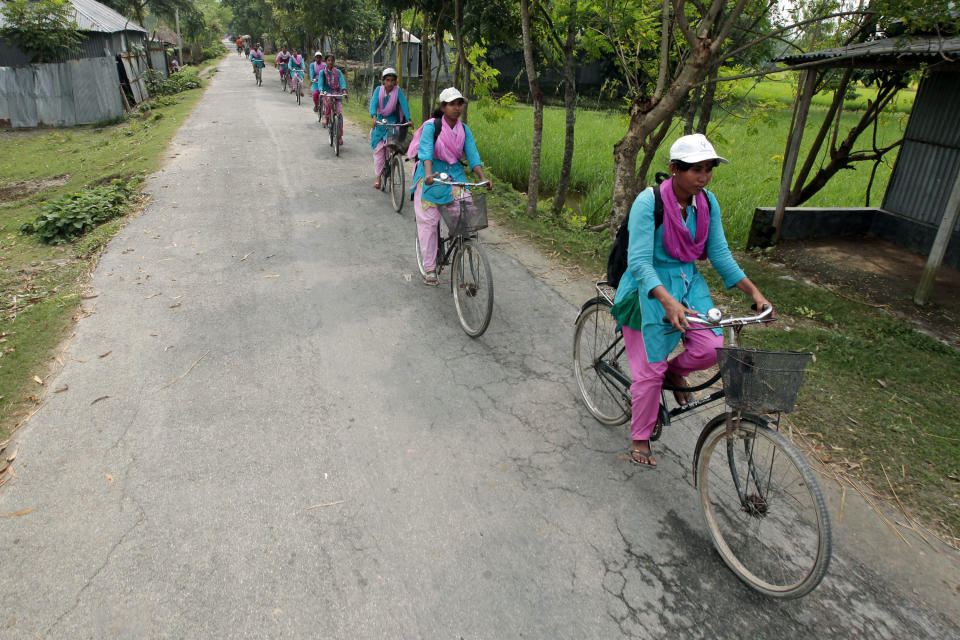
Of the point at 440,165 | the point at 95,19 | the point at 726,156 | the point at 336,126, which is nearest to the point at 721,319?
the point at 440,165

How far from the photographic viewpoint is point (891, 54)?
592cm

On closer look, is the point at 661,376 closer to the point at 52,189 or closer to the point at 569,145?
the point at 569,145

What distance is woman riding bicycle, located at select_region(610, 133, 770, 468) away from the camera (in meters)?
2.79

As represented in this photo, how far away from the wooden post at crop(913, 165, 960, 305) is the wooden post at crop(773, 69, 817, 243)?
1814mm

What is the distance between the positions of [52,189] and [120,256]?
5.28m

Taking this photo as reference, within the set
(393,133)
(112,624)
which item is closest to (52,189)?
(393,133)

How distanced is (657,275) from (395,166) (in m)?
6.30

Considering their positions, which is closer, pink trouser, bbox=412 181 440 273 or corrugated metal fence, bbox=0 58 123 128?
pink trouser, bbox=412 181 440 273

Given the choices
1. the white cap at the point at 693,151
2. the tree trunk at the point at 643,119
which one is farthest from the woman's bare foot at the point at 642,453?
the tree trunk at the point at 643,119

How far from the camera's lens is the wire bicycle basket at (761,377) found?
2285mm

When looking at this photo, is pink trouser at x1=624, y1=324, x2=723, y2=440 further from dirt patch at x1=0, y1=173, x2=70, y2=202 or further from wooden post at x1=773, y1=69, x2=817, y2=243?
dirt patch at x1=0, y1=173, x2=70, y2=202

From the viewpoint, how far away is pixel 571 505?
10.3 ft

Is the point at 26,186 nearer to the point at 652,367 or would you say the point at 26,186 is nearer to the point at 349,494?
the point at 349,494

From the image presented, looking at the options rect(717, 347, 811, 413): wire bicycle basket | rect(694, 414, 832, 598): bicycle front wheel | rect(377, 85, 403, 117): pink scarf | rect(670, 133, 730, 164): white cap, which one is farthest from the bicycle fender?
rect(377, 85, 403, 117): pink scarf
